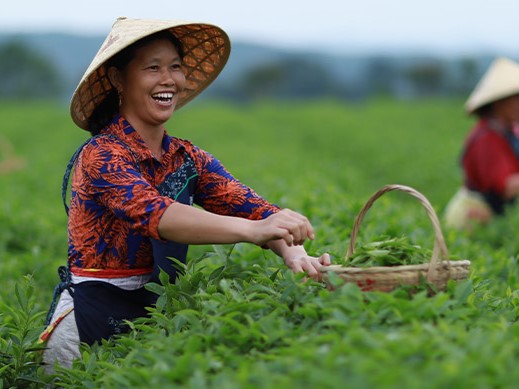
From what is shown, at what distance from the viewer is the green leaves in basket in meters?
3.27

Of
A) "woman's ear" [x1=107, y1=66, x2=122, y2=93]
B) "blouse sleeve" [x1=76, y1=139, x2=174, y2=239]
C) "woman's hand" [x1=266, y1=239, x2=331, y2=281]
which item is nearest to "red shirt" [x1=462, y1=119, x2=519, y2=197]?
"woman's hand" [x1=266, y1=239, x2=331, y2=281]

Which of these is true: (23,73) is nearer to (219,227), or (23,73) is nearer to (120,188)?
(120,188)

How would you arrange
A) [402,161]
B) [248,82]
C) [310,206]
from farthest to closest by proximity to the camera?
[248,82] → [402,161] → [310,206]

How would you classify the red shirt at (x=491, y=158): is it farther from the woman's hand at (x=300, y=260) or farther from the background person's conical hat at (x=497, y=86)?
the woman's hand at (x=300, y=260)

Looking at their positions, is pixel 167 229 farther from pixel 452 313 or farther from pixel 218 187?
pixel 452 313

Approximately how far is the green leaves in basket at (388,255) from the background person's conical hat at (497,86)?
220 inches

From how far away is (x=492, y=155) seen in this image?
8570 millimetres

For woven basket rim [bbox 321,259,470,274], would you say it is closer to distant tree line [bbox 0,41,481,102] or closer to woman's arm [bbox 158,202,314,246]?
woman's arm [bbox 158,202,314,246]

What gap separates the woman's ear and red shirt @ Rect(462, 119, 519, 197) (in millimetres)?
5338

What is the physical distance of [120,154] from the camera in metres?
3.71

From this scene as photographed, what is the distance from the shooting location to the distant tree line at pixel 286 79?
8906cm

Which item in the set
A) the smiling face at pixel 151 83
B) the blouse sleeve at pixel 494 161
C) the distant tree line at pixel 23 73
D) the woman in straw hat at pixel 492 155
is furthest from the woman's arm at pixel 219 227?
the distant tree line at pixel 23 73

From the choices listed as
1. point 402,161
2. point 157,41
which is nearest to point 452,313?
point 157,41

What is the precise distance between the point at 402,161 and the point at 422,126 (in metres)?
9.96
